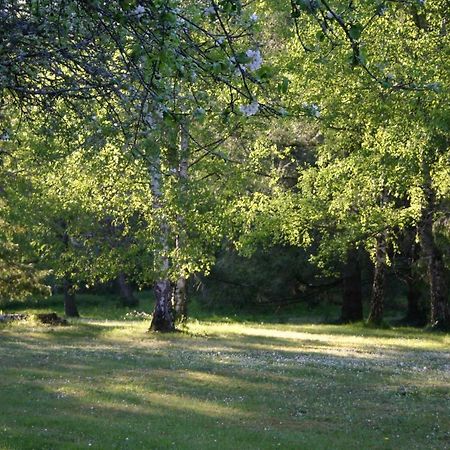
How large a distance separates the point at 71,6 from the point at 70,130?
9.35ft

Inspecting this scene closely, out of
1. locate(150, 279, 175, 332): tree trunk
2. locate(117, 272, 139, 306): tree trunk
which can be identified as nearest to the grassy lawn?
locate(150, 279, 175, 332): tree trunk

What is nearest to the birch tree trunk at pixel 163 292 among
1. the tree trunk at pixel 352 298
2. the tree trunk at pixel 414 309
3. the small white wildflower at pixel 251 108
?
the tree trunk at pixel 352 298

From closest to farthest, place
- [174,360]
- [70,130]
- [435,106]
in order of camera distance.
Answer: [70,130] → [435,106] → [174,360]

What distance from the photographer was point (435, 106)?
1759 centimetres

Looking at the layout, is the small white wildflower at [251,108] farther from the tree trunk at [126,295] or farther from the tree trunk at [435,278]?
the tree trunk at [126,295]

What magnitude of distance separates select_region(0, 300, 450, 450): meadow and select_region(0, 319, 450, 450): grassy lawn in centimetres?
2

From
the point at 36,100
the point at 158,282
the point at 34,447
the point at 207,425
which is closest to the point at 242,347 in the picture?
the point at 158,282

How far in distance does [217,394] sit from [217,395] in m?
0.09

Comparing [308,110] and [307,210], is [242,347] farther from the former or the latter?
[308,110]

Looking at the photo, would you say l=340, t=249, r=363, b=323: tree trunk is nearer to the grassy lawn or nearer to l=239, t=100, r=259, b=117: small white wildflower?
the grassy lawn

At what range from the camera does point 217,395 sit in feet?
45.8

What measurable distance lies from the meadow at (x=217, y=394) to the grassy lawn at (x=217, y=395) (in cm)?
2

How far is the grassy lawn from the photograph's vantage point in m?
10.4

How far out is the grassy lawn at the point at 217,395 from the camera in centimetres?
1044
